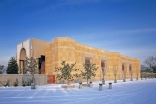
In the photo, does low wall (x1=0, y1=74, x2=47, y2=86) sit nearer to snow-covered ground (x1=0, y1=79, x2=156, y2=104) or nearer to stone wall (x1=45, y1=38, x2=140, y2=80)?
stone wall (x1=45, y1=38, x2=140, y2=80)

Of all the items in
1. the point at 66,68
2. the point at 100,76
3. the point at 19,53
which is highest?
the point at 19,53

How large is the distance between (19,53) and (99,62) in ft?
93.6

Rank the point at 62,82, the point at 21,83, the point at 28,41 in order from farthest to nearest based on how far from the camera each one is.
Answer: the point at 28,41
the point at 62,82
the point at 21,83

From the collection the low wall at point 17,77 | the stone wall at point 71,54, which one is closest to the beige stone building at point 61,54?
the stone wall at point 71,54

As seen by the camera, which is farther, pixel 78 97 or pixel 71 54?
pixel 71 54

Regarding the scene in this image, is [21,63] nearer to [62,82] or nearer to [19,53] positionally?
[19,53]

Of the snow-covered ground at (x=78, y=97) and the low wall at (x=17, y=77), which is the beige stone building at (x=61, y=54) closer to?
the low wall at (x=17, y=77)

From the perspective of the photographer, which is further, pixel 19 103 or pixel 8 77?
pixel 8 77

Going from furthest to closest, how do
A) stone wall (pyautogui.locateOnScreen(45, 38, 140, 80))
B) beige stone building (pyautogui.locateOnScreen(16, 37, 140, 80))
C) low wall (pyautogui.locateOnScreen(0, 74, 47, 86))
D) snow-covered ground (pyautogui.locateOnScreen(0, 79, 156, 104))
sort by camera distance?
beige stone building (pyautogui.locateOnScreen(16, 37, 140, 80)), stone wall (pyautogui.locateOnScreen(45, 38, 140, 80)), low wall (pyautogui.locateOnScreen(0, 74, 47, 86)), snow-covered ground (pyautogui.locateOnScreen(0, 79, 156, 104))

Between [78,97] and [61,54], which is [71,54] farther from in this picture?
[78,97]

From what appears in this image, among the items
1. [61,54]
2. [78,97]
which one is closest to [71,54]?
[61,54]

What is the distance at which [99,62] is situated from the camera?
2537 inches

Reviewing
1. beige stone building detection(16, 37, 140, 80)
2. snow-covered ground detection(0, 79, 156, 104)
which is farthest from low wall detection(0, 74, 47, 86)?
snow-covered ground detection(0, 79, 156, 104)

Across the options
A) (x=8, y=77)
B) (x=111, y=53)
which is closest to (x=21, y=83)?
(x=8, y=77)
